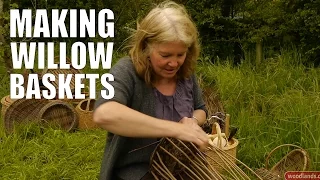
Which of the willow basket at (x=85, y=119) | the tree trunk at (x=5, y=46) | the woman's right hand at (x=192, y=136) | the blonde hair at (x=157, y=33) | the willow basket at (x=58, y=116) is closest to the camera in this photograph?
the woman's right hand at (x=192, y=136)

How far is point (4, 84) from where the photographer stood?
549 cm

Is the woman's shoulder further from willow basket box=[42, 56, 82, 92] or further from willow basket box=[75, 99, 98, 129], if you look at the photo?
willow basket box=[42, 56, 82, 92]

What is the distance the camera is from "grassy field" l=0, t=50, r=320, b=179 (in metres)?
3.68

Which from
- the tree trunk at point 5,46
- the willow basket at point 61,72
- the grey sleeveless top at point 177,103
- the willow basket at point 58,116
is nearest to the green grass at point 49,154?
the willow basket at point 58,116

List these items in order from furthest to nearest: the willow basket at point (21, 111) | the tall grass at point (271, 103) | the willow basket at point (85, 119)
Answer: the willow basket at point (85, 119) → the willow basket at point (21, 111) → the tall grass at point (271, 103)

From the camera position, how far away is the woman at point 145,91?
1548 mm

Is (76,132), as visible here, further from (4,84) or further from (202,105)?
(202,105)

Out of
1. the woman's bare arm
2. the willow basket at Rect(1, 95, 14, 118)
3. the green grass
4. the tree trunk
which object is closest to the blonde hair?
the woman's bare arm

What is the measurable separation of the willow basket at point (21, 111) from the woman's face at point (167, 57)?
9.72ft

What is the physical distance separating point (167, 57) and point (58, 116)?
10.2 ft

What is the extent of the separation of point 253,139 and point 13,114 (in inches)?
83.2

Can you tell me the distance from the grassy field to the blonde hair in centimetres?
208

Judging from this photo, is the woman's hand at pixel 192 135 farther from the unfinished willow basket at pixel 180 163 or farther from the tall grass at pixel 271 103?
the tall grass at pixel 271 103

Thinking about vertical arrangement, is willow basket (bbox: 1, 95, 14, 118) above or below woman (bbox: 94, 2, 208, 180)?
below
